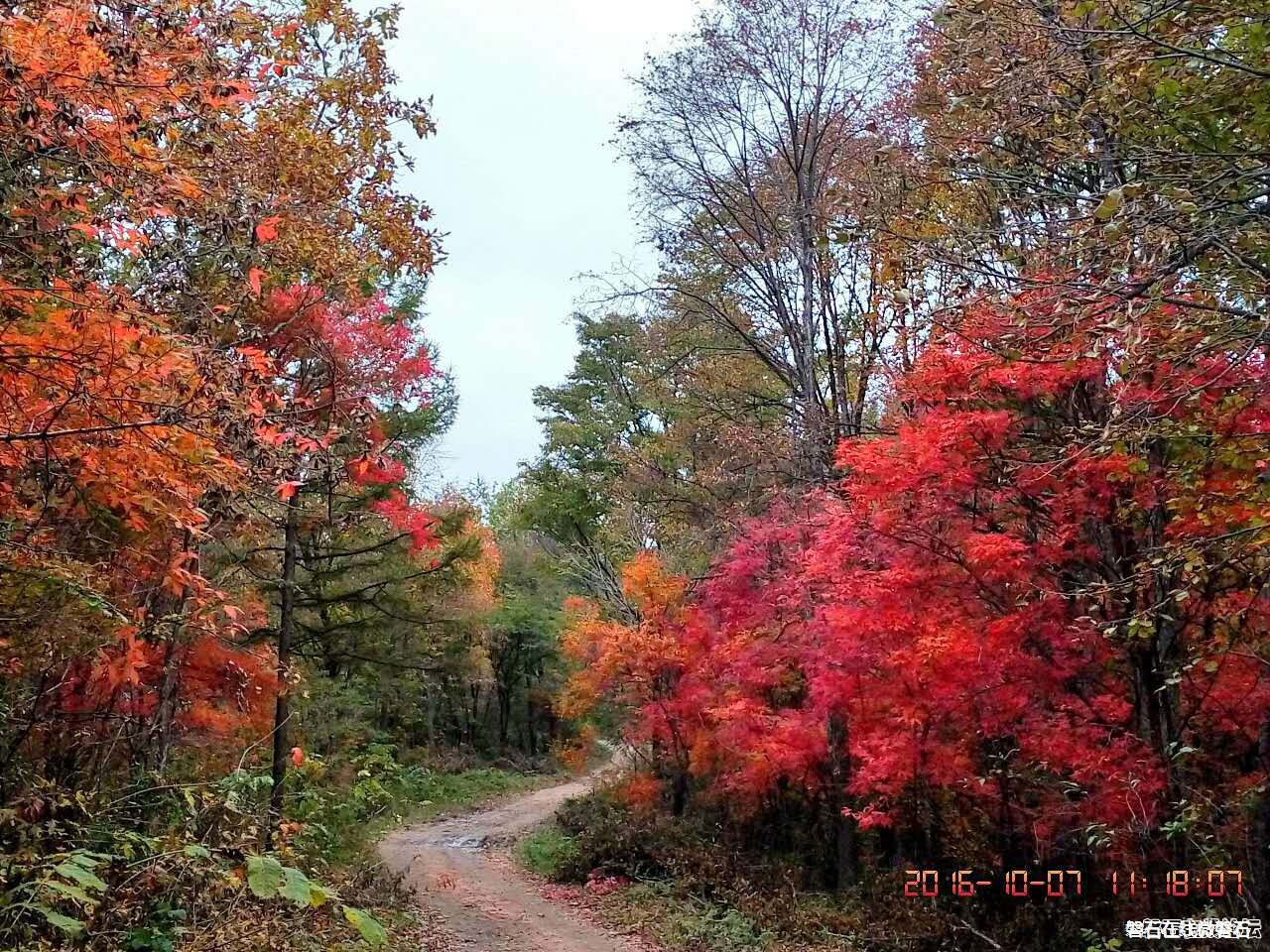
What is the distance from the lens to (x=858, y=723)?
36.8ft

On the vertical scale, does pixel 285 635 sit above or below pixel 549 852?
above

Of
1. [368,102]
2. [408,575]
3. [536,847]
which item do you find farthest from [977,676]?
[536,847]

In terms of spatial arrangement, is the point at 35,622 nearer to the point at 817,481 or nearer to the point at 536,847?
the point at 817,481
